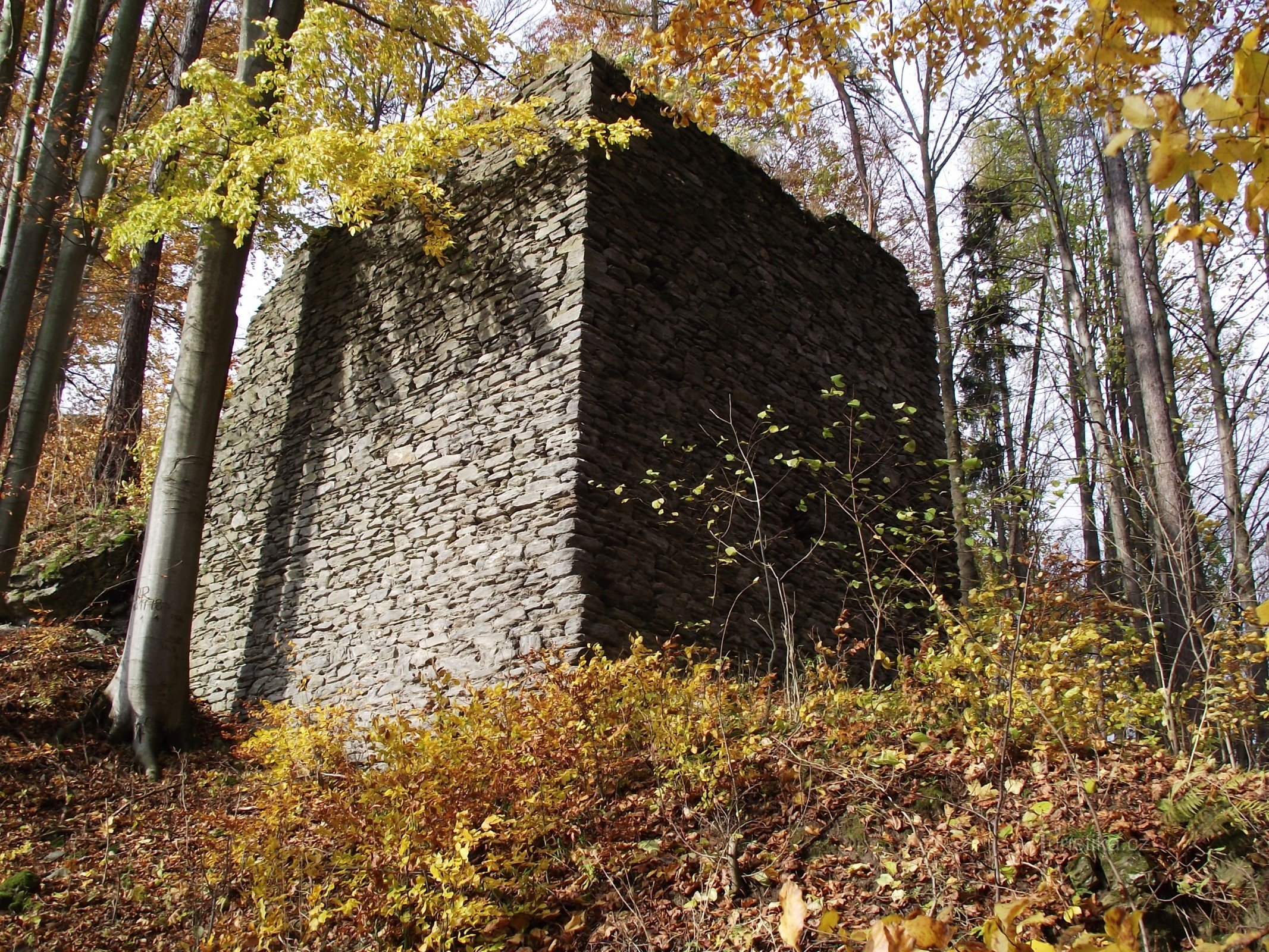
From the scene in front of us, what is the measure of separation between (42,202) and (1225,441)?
12105 mm

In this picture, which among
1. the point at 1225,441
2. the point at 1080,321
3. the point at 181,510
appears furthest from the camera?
the point at 1080,321

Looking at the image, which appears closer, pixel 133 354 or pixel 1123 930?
pixel 1123 930

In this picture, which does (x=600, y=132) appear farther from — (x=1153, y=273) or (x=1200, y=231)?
(x=1153, y=273)

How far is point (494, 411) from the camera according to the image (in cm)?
708

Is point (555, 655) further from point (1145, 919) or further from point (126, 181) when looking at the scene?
point (126, 181)

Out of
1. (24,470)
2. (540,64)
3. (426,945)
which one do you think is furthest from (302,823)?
(540,64)

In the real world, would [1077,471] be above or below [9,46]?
below

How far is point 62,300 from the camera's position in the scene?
322 inches

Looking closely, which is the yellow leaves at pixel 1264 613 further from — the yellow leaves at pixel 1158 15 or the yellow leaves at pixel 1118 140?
the yellow leaves at pixel 1158 15

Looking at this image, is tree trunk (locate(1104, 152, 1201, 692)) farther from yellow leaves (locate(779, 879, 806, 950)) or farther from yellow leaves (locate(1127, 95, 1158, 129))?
yellow leaves (locate(1127, 95, 1158, 129))

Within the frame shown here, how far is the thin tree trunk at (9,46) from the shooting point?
27.2 feet

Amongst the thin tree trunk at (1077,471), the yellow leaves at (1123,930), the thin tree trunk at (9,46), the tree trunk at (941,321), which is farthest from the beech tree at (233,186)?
the thin tree trunk at (1077,471)

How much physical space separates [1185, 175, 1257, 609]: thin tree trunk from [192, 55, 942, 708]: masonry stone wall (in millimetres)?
3438

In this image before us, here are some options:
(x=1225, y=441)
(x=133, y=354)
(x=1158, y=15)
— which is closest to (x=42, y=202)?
(x=133, y=354)
